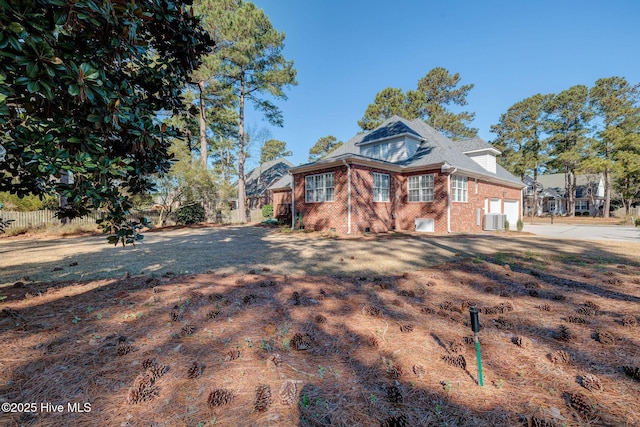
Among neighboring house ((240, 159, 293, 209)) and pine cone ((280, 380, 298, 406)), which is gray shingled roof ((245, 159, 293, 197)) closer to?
neighboring house ((240, 159, 293, 209))

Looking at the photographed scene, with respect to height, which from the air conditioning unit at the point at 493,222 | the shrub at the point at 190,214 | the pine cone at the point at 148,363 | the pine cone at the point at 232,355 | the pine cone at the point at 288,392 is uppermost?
the shrub at the point at 190,214

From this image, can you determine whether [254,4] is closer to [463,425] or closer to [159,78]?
[159,78]

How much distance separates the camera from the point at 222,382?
6.07 ft

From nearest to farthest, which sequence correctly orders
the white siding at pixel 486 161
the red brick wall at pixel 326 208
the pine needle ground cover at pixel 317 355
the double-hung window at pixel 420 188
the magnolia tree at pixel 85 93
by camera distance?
the pine needle ground cover at pixel 317 355
the magnolia tree at pixel 85 93
the red brick wall at pixel 326 208
the double-hung window at pixel 420 188
the white siding at pixel 486 161

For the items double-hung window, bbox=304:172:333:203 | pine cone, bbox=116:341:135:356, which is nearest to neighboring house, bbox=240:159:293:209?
double-hung window, bbox=304:172:333:203

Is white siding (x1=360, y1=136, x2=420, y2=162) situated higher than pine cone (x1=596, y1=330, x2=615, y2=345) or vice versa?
white siding (x1=360, y1=136, x2=420, y2=162)

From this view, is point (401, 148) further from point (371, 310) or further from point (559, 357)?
point (559, 357)

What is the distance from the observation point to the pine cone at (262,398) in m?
1.62

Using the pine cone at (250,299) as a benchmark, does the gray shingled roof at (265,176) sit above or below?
above

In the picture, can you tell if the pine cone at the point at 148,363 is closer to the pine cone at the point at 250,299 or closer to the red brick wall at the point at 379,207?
the pine cone at the point at 250,299

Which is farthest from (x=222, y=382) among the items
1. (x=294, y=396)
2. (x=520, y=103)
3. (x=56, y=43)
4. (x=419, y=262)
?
(x=520, y=103)

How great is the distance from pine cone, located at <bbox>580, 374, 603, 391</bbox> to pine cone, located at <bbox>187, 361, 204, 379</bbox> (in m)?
A: 2.73

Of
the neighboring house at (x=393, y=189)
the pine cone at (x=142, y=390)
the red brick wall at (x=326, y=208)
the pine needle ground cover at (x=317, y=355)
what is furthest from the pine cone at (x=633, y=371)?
the red brick wall at (x=326, y=208)

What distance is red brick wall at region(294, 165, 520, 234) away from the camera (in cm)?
1203
